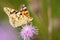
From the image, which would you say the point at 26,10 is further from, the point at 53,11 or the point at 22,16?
the point at 53,11

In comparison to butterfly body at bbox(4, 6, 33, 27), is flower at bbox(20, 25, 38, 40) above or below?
below

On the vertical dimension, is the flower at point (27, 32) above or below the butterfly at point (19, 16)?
below

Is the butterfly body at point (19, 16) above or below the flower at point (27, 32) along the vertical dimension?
above

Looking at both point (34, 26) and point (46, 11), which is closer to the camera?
point (34, 26)

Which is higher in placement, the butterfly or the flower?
the butterfly

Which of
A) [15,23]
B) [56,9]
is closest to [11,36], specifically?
[15,23]
